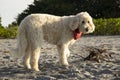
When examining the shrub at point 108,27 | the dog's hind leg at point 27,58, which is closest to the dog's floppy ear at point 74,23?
the dog's hind leg at point 27,58

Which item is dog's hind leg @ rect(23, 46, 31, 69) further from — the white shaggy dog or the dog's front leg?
the dog's front leg

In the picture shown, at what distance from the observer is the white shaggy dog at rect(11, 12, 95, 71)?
40.3ft

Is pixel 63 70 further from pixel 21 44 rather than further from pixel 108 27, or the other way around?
pixel 108 27

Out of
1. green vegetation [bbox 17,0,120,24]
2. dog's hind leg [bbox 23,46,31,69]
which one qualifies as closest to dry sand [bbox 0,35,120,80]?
dog's hind leg [bbox 23,46,31,69]

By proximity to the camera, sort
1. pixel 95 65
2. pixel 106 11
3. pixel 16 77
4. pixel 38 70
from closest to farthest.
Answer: pixel 16 77, pixel 38 70, pixel 95 65, pixel 106 11

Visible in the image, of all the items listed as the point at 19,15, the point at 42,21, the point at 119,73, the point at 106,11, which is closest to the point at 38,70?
the point at 42,21

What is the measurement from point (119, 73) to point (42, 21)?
2.52 metres

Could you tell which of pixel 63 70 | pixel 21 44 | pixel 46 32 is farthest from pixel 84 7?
pixel 63 70

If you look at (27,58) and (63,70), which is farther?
(27,58)

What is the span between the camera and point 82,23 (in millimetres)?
12656

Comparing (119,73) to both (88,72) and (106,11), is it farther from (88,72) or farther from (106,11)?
(106,11)

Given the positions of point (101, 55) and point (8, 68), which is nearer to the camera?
point (8, 68)

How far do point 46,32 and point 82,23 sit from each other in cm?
102

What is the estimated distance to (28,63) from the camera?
12.8 m
